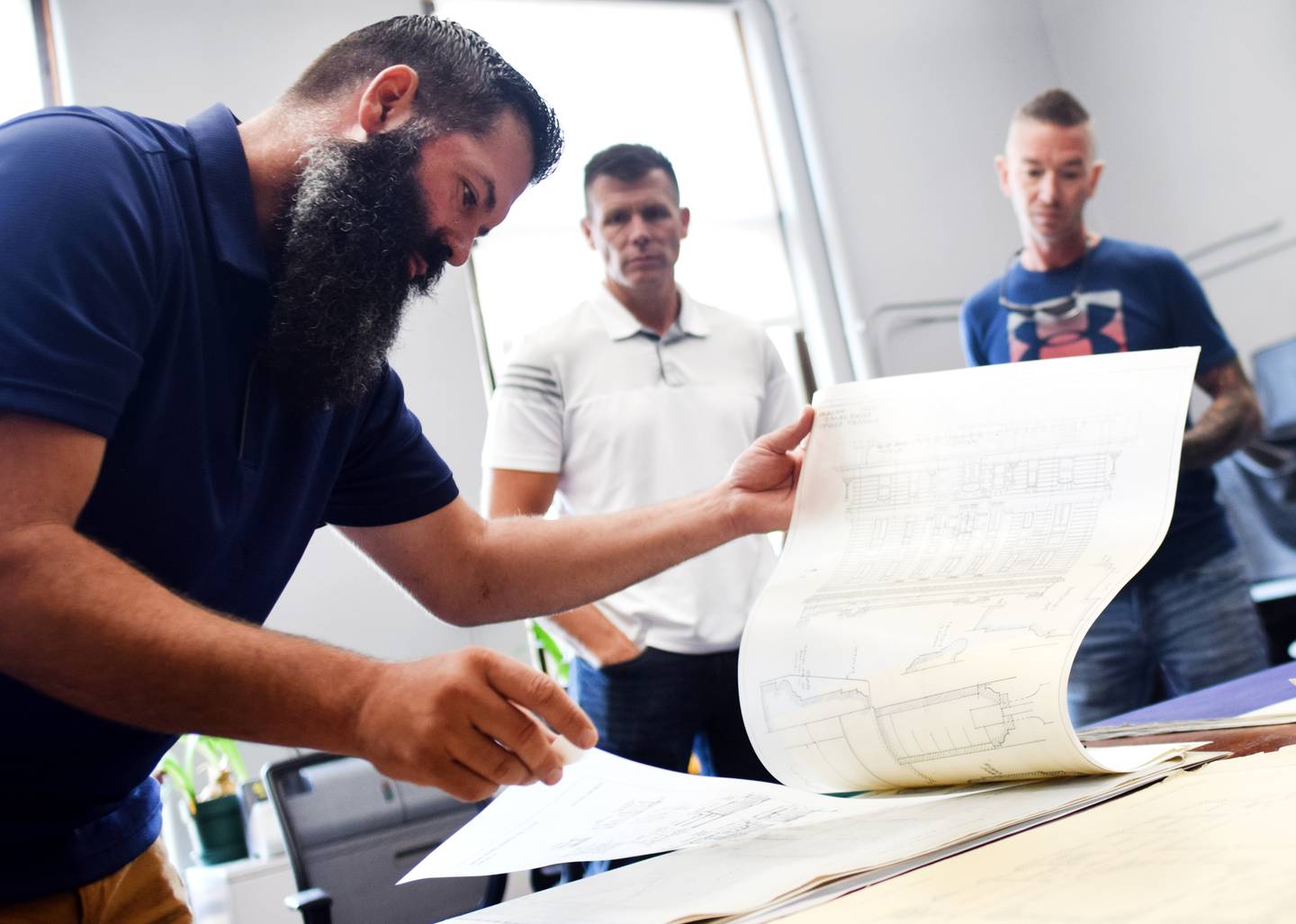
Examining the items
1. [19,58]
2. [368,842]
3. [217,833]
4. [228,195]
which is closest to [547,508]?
[368,842]

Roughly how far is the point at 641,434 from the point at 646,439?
1cm

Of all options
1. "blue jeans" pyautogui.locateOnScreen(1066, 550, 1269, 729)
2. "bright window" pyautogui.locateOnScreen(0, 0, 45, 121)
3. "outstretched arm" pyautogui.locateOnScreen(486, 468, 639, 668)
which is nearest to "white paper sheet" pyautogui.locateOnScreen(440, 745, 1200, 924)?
"outstretched arm" pyautogui.locateOnScreen(486, 468, 639, 668)

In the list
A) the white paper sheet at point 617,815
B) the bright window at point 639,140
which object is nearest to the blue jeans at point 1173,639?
the white paper sheet at point 617,815

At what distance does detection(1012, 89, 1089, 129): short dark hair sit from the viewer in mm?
2129

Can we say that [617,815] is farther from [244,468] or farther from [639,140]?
[639,140]

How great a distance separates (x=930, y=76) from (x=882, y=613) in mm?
4343

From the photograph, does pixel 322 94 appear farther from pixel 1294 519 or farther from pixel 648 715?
pixel 1294 519

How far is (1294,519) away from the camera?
353 cm

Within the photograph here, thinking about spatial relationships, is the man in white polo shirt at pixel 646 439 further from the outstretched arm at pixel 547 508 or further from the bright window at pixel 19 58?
the bright window at pixel 19 58

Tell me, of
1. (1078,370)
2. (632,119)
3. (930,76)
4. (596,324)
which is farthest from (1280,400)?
(1078,370)

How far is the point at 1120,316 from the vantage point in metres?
1.95

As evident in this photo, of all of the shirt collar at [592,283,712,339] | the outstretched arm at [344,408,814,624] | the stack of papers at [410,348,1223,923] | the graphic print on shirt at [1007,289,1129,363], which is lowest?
the stack of papers at [410,348,1223,923]

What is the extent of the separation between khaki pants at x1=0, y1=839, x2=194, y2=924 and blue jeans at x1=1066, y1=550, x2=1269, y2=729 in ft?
4.54

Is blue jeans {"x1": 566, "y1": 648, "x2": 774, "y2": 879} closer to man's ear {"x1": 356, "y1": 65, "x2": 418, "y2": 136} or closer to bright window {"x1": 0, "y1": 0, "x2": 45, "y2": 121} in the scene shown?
man's ear {"x1": 356, "y1": 65, "x2": 418, "y2": 136}
